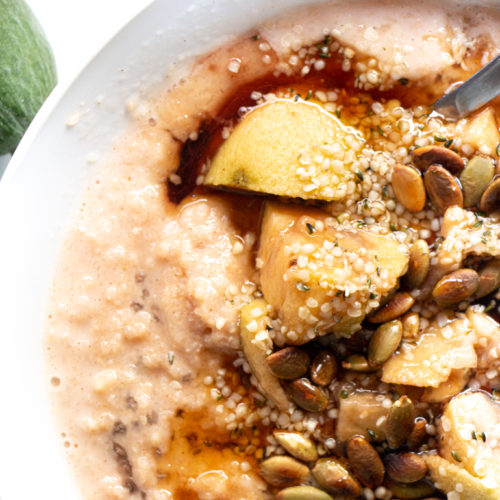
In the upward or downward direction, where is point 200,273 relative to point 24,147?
downward

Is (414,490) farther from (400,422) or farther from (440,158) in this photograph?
(440,158)

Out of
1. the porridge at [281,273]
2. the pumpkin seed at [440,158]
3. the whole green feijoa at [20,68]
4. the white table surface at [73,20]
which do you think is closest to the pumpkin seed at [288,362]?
the porridge at [281,273]

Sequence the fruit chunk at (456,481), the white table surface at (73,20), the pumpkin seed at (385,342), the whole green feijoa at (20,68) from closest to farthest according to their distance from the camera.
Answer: the fruit chunk at (456,481), the pumpkin seed at (385,342), the whole green feijoa at (20,68), the white table surface at (73,20)

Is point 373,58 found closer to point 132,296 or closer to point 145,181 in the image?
point 145,181

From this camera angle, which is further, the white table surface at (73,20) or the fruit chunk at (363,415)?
the white table surface at (73,20)

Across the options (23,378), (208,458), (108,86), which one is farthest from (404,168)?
(23,378)

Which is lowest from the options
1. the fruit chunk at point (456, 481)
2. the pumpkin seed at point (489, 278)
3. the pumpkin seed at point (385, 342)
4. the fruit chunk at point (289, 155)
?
the fruit chunk at point (456, 481)

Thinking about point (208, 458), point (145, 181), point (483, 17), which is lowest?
point (208, 458)

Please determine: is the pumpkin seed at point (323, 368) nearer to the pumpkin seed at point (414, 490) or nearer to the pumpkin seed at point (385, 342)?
the pumpkin seed at point (385, 342)
